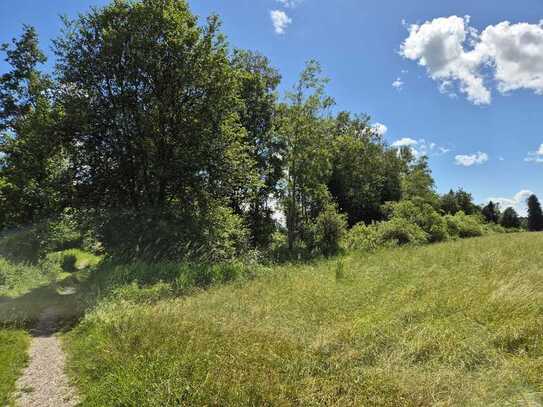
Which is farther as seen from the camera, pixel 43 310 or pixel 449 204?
pixel 449 204

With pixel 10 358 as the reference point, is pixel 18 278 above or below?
above

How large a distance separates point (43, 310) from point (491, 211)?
81280 millimetres

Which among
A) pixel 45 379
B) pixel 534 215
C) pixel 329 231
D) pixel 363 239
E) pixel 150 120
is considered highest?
pixel 150 120

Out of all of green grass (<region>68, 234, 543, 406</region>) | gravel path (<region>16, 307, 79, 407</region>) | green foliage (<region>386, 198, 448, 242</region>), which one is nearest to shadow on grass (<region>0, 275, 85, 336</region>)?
gravel path (<region>16, 307, 79, 407</region>)

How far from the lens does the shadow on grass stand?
30.6 ft

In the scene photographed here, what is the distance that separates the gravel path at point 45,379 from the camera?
17.1ft

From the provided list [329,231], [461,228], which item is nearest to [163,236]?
[329,231]

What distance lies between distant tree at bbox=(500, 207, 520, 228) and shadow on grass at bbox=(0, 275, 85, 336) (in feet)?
249

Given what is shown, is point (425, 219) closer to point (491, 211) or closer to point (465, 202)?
point (465, 202)

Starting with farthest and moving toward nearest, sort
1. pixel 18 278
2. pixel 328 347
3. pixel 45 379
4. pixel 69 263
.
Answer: pixel 69 263 → pixel 18 278 → pixel 45 379 → pixel 328 347

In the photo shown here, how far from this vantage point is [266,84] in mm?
30516

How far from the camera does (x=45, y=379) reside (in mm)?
6000

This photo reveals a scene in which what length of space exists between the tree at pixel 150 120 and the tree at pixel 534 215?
76.4 metres

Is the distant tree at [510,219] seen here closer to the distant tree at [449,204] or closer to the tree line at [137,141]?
the distant tree at [449,204]
